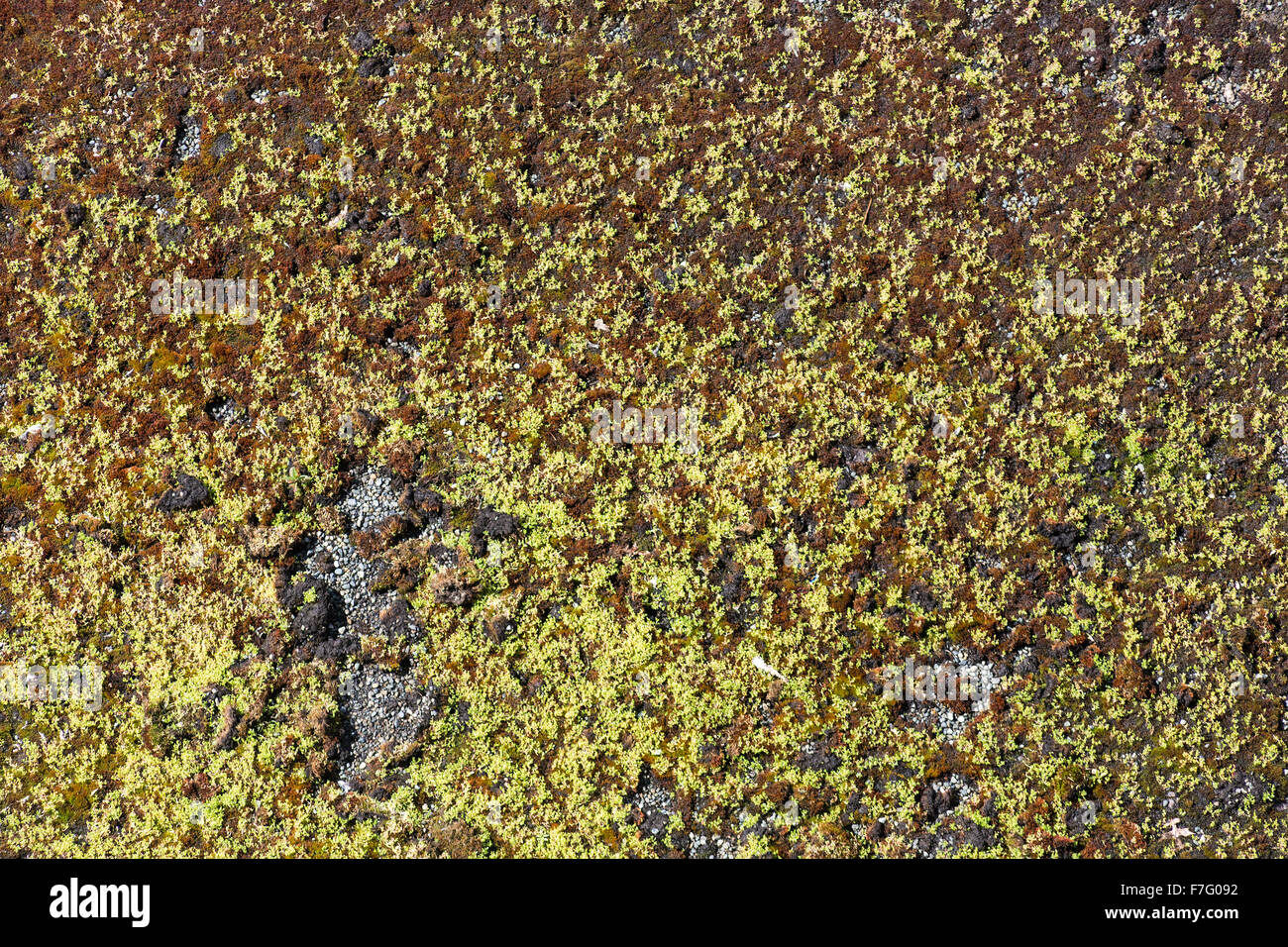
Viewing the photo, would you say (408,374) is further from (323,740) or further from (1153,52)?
(1153,52)

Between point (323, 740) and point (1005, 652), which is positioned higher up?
point (1005, 652)

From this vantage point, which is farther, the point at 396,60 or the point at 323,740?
the point at 396,60

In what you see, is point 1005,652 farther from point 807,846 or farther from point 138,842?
point 138,842

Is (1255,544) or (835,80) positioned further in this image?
(835,80)
